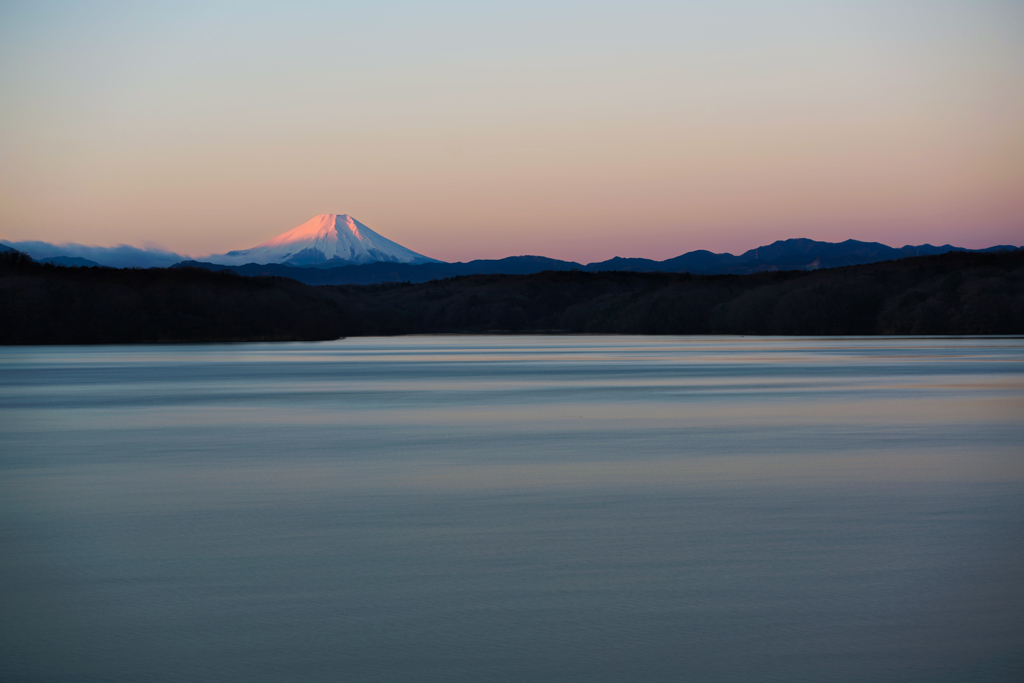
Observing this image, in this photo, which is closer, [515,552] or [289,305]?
[515,552]

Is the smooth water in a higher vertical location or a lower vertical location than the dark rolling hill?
lower

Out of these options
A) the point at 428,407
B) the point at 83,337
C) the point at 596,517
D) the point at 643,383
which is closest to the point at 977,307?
the point at 83,337

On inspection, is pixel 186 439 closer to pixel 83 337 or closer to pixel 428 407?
pixel 428 407

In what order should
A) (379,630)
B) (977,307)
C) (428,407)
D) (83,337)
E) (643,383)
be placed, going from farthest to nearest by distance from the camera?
(977,307)
(83,337)
(643,383)
(428,407)
(379,630)

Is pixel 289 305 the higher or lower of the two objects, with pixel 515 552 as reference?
higher

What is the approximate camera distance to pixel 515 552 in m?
8.97

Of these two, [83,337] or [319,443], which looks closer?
[319,443]

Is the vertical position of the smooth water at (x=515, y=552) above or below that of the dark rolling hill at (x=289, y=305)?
below

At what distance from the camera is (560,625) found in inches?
267

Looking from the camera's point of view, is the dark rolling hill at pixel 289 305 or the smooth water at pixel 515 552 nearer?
the smooth water at pixel 515 552

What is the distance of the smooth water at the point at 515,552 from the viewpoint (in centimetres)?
625

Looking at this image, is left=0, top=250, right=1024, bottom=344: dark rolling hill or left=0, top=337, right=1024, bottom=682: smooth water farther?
left=0, top=250, right=1024, bottom=344: dark rolling hill

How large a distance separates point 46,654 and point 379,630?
1928 mm

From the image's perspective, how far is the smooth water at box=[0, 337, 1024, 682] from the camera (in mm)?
6246
